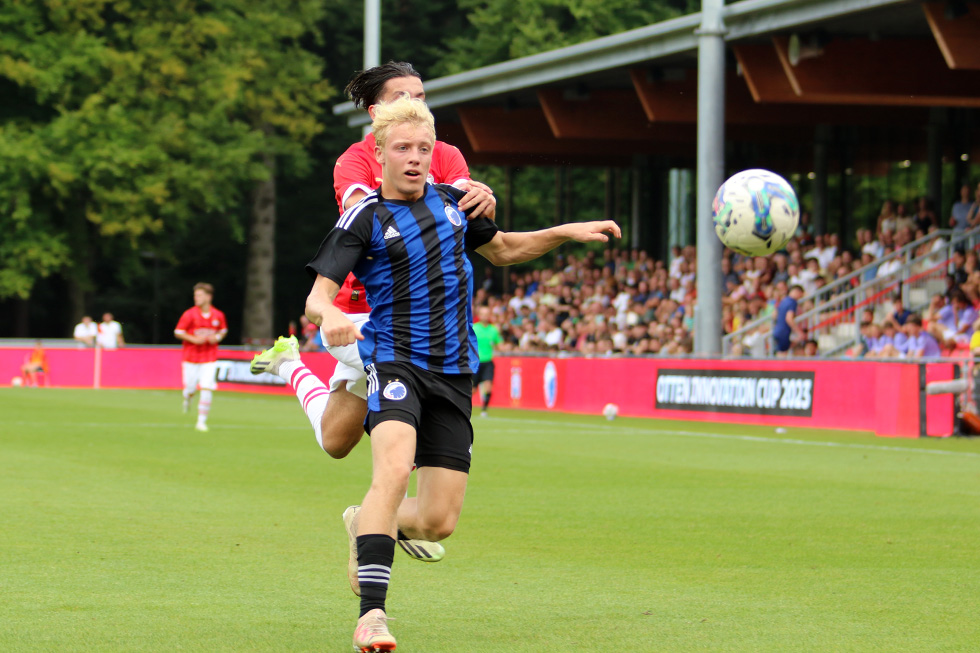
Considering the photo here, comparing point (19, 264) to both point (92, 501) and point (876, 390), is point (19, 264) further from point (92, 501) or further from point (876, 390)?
point (92, 501)

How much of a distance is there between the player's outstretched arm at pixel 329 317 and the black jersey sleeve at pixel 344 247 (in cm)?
4

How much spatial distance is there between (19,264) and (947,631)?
40231mm

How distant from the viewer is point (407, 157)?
5.95 meters

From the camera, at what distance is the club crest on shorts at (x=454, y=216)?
620 cm

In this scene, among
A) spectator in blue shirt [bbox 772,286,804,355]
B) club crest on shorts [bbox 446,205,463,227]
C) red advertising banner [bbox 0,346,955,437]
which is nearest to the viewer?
club crest on shorts [bbox 446,205,463,227]

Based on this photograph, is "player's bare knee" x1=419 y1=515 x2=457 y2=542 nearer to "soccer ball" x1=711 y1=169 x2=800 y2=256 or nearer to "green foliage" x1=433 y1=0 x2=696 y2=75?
"soccer ball" x1=711 y1=169 x2=800 y2=256

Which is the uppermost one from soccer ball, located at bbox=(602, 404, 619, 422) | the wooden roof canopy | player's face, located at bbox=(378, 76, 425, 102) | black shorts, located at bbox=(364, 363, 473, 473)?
the wooden roof canopy

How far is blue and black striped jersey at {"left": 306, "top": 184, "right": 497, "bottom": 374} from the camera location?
5953mm

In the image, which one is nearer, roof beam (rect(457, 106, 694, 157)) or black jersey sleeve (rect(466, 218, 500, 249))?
black jersey sleeve (rect(466, 218, 500, 249))

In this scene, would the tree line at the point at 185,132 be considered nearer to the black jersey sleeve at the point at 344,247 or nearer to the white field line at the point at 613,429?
the white field line at the point at 613,429

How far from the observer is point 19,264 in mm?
43375

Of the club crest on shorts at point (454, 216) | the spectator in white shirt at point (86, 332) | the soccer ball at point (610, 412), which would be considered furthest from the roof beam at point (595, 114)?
the club crest on shorts at point (454, 216)

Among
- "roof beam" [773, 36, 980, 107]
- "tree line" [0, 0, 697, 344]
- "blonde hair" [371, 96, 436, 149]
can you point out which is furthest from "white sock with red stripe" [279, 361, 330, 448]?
"tree line" [0, 0, 697, 344]

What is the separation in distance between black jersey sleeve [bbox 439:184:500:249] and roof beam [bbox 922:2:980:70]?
17749 mm
